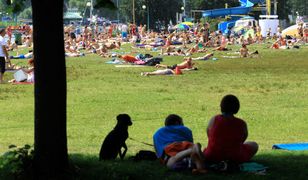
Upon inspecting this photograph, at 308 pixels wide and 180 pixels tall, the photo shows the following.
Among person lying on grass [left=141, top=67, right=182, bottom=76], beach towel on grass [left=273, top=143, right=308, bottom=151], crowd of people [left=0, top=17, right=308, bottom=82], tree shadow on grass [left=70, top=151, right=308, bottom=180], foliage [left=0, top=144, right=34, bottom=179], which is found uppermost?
crowd of people [left=0, top=17, right=308, bottom=82]

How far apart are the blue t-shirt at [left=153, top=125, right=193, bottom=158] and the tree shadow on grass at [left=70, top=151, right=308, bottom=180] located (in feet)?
0.92

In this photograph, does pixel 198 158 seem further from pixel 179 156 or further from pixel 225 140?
pixel 225 140

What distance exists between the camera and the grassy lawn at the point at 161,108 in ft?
28.6

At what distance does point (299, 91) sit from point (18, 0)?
1355 centimetres

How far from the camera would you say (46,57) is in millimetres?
7652

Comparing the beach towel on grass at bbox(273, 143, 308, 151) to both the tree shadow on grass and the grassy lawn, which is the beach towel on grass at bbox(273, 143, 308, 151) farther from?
Answer: the tree shadow on grass

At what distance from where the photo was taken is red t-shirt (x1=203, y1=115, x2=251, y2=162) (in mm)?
8250

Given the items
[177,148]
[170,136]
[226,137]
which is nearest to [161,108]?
[170,136]

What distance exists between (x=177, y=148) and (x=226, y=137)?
710 mm

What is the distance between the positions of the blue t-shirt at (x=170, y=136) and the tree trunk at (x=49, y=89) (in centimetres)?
167

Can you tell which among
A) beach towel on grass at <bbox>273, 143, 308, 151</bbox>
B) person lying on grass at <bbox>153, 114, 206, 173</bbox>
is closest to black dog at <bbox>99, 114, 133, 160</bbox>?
person lying on grass at <bbox>153, 114, 206, 173</bbox>

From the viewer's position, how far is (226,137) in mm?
8281

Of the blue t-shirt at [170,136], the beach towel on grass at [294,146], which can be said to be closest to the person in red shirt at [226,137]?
the blue t-shirt at [170,136]

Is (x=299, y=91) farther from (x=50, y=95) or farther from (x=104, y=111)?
(x=50, y=95)
